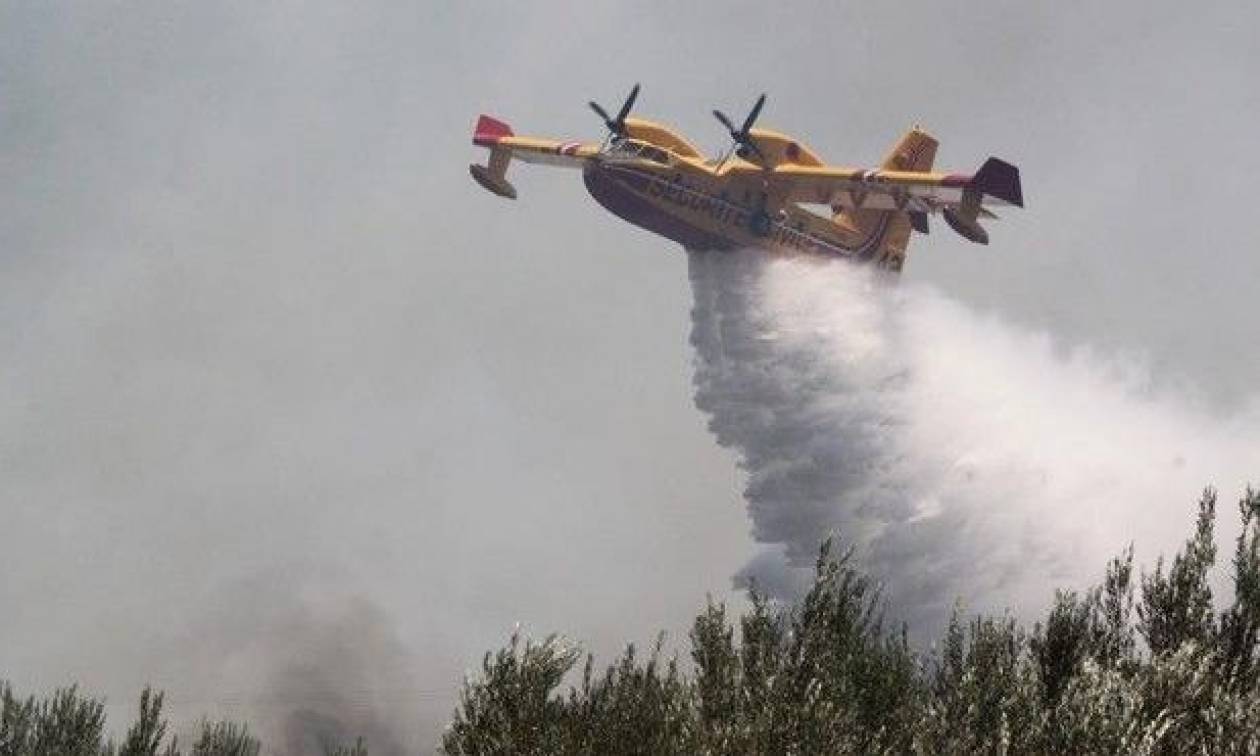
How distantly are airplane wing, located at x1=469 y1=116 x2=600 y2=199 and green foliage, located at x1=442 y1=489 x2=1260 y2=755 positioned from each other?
40271 millimetres

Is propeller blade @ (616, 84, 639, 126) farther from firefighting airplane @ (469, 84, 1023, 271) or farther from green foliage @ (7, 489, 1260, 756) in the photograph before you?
green foliage @ (7, 489, 1260, 756)

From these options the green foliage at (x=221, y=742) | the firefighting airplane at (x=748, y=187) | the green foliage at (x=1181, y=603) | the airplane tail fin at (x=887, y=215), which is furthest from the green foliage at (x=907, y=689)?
the airplane tail fin at (x=887, y=215)

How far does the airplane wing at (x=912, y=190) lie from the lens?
2530 inches

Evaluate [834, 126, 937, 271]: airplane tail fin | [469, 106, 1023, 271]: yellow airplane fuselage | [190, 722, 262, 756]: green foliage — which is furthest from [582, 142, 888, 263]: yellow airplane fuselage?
[190, 722, 262, 756]: green foliage

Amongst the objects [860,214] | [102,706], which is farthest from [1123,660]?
[860,214]

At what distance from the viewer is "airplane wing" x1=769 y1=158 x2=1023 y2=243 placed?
211ft

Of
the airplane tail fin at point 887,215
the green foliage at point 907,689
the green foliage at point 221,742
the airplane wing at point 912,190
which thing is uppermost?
the airplane tail fin at point 887,215

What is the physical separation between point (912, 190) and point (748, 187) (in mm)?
7544

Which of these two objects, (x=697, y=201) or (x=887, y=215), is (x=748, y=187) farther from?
(x=887, y=215)

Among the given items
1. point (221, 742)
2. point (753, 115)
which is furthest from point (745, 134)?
point (221, 742)

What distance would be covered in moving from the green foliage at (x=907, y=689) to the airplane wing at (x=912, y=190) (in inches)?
1203

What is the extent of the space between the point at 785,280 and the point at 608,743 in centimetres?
4346

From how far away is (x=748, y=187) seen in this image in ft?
231

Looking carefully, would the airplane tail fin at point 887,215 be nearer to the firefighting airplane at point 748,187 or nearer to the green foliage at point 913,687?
the firefighting airplane at point 748,187
